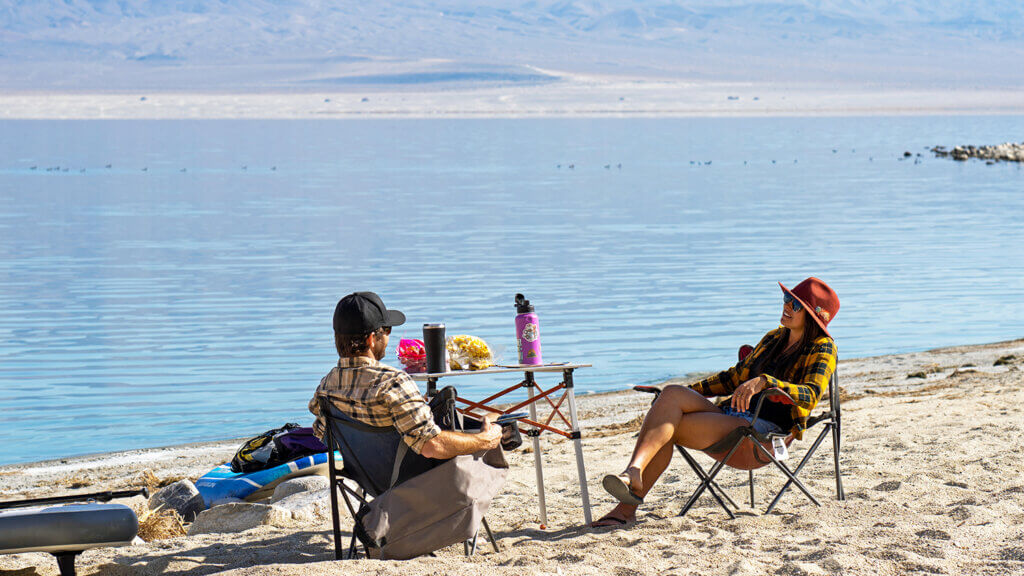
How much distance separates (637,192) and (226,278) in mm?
18521

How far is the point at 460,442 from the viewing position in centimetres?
479

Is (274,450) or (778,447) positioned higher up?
(778,447)

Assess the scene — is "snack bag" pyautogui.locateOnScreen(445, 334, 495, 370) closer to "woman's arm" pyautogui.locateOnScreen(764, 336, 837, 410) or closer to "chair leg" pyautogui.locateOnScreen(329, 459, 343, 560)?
"chair leg" pyautogui.locateOnScreen(329, 459, 343, 560)

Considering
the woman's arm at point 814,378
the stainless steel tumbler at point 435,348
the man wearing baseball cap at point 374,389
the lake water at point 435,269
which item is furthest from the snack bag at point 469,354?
the lake water at point 435,269

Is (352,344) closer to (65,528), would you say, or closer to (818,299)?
(65,528)

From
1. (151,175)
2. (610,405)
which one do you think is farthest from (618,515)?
(151,175)

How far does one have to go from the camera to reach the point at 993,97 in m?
163

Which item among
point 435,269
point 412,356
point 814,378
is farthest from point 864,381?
point 435,269

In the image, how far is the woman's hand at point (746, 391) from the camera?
5.33 m

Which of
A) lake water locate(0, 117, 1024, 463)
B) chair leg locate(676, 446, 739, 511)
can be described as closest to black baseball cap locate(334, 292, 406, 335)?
chair leg locate(676, 446, 739, 511)

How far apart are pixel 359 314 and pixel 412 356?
999mm

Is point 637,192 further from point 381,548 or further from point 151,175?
point 381,548

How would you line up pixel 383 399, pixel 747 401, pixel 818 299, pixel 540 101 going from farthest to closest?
pixel 540 101, pixel 818 299, pixel 747 401, pixel 383 399

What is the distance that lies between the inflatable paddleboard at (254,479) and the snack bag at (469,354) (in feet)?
5.60
